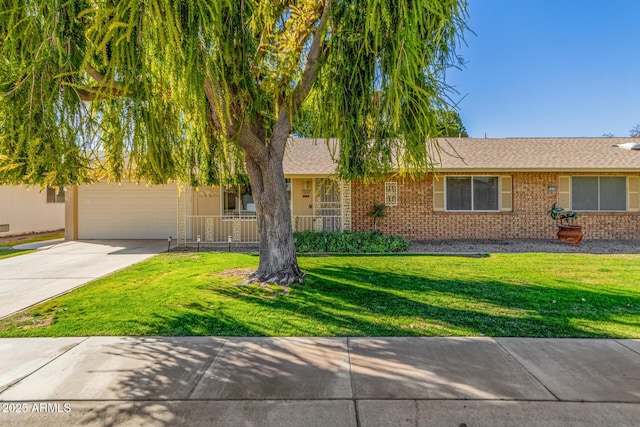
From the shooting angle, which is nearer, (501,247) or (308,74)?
(308,74)

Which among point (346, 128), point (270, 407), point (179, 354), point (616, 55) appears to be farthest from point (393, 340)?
point (616, 55)

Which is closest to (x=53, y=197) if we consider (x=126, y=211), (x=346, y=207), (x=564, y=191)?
(x=126, y=211)

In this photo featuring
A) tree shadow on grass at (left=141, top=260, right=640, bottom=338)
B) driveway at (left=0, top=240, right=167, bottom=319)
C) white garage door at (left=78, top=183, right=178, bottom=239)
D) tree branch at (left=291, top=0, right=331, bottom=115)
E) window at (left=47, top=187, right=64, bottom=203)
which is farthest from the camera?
window at (left=47, top=187, right=64, bottom=203)

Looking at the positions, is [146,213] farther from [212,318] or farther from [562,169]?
[562,169]

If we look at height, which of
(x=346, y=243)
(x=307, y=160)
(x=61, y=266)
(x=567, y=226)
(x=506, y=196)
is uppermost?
(x=307, y=160)

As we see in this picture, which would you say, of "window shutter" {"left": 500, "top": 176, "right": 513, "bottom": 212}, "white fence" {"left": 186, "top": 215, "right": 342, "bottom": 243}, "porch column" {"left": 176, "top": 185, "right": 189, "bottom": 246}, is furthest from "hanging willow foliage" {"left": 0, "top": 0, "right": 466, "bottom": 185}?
"window shutter" {"left": 500, "top": 176, "right": 513, "bottom": 212}

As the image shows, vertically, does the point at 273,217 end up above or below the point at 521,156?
below

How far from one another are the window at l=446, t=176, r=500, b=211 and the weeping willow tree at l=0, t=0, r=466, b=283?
8377mm

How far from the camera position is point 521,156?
45.5ft

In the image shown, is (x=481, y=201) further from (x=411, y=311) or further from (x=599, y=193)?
(x=411, y=311)

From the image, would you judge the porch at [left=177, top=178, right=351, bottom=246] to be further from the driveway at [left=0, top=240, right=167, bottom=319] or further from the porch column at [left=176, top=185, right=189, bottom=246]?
the driveway at [left=0, top=240, right=167, bottom=319]

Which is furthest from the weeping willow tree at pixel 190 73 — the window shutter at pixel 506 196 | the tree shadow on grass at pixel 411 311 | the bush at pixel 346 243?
the window shutter at pixel 506 196

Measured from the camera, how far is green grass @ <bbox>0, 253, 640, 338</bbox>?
15.7 ft

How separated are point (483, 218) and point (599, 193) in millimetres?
4487
